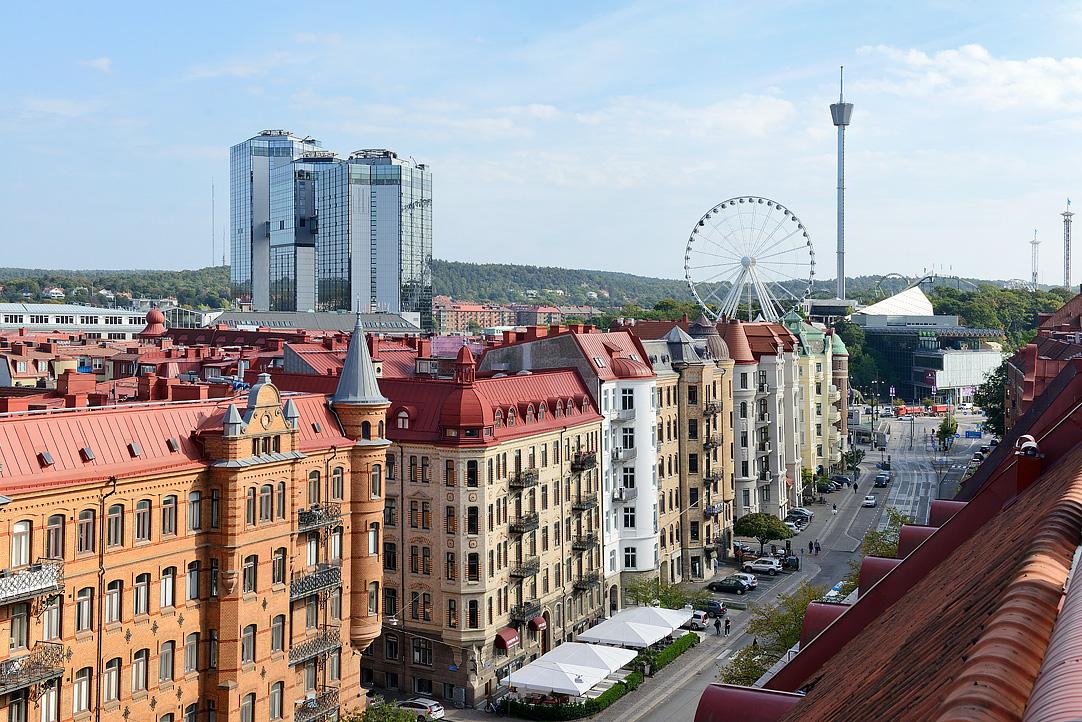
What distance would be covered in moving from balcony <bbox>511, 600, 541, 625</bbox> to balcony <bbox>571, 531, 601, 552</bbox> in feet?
23.0

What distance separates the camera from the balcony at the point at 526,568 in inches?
2665

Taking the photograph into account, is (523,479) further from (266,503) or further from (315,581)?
(266,503)

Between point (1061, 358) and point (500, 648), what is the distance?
1568 inches

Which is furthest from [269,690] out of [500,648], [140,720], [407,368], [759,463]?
[759,463]

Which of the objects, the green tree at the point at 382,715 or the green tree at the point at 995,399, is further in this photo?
the green tree at the point at 995,399

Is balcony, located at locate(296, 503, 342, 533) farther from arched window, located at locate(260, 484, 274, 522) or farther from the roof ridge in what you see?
the roof ridge

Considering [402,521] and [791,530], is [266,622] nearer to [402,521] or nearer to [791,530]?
[402,521]

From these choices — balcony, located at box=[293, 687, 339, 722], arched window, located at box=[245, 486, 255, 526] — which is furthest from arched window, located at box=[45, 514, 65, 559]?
balcony, located at box=[293, 687, 339, 722]

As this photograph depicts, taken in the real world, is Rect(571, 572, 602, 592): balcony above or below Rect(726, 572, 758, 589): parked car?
above

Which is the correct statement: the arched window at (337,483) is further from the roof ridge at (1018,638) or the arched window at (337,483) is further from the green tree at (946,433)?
the green tree at (946,433)

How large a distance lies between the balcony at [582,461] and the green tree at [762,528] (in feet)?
80.5

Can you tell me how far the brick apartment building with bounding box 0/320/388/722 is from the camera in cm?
4019

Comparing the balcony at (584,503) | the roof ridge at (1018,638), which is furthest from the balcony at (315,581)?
the roof ridge at (1018,638)

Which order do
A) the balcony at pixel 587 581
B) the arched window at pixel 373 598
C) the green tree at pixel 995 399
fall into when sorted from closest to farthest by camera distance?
the arched window at pixel 373 598
the balcony at pixel 587 581
the green tree at pixel 995 399
